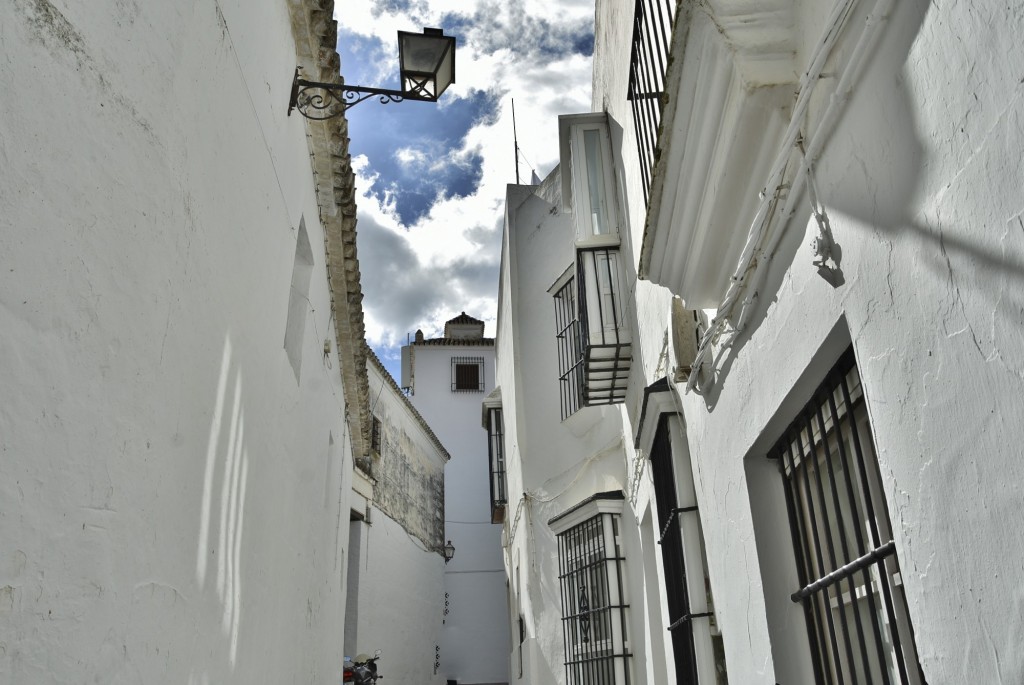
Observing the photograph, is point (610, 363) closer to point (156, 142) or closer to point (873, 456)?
point (873, 456)

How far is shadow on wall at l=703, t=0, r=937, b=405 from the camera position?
196cm

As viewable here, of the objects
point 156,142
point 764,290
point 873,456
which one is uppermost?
point 156,142

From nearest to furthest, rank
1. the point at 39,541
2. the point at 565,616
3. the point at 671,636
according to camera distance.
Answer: the point at 39,541, the point at 671,636, the point at 565,616

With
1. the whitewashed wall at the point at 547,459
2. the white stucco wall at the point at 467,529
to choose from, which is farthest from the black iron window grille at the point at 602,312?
the white stucco wall at the point at 467,529

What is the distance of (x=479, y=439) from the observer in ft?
80.2

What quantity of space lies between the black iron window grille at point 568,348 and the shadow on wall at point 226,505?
5506mm

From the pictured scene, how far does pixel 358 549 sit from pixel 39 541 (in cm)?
1189

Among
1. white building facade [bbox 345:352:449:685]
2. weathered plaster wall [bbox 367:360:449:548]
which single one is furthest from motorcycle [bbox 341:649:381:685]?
weathered plaster wall [bbox 367:360:449:548]

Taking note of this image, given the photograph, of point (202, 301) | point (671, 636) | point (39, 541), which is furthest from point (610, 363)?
point (39, 541)

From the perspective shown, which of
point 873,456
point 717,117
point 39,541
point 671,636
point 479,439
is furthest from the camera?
point 479,439

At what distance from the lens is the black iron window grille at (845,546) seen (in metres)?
2.50

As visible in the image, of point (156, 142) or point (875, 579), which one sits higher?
point (156, 142)

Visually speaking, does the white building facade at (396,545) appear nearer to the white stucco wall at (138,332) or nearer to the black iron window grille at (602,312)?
the black iron window grille at (602,312)

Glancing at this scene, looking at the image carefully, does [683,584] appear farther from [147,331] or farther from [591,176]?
[591,176]
